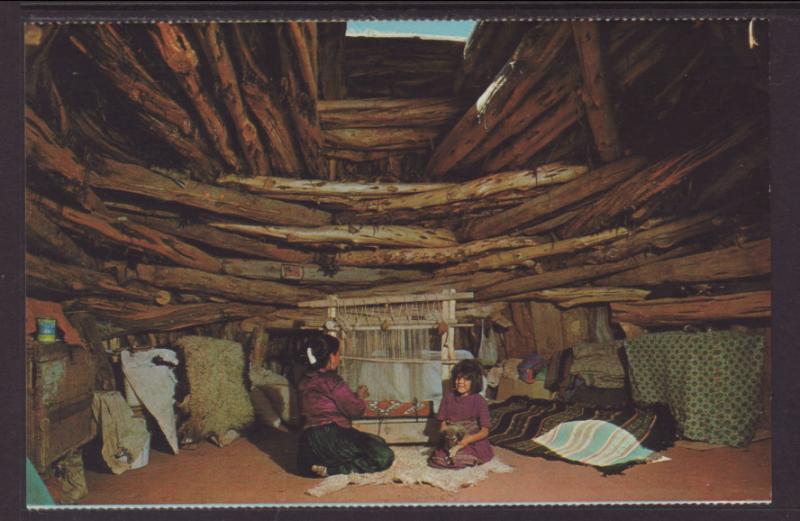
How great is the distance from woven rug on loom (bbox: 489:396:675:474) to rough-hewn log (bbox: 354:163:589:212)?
1875mm

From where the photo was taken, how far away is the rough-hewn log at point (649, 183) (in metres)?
4.58

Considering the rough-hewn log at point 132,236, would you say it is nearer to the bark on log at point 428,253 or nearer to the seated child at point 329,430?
the bark on log at point 428,253

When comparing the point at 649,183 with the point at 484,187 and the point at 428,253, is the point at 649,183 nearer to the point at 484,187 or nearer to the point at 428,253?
the point at 484,187

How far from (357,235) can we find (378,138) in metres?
0.92

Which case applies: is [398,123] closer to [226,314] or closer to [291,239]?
[291,239]

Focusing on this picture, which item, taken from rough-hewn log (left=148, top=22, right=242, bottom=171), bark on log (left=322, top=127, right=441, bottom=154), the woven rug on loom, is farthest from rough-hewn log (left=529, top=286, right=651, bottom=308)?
rough-hewn log (left=148, top=22, right=242, bottom=171)

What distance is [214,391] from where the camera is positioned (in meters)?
5.66

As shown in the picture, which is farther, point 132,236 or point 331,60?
point 132,236

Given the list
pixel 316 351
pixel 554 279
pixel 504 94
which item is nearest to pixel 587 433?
pixel 554 279

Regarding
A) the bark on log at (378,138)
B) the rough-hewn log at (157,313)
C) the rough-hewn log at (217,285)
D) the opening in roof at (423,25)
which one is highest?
the opening in roof at (423,25)

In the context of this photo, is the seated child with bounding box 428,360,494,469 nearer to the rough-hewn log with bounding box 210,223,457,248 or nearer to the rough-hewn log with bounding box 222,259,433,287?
the rough-hewn log with bounding box 210,223,457,248

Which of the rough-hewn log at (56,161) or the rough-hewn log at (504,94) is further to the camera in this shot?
the rough-hewn log at (56,161)

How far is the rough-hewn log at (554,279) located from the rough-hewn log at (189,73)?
2827 millimetres

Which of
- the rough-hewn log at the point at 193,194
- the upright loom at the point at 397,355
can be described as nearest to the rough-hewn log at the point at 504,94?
the upright loom at the point at 397,355
